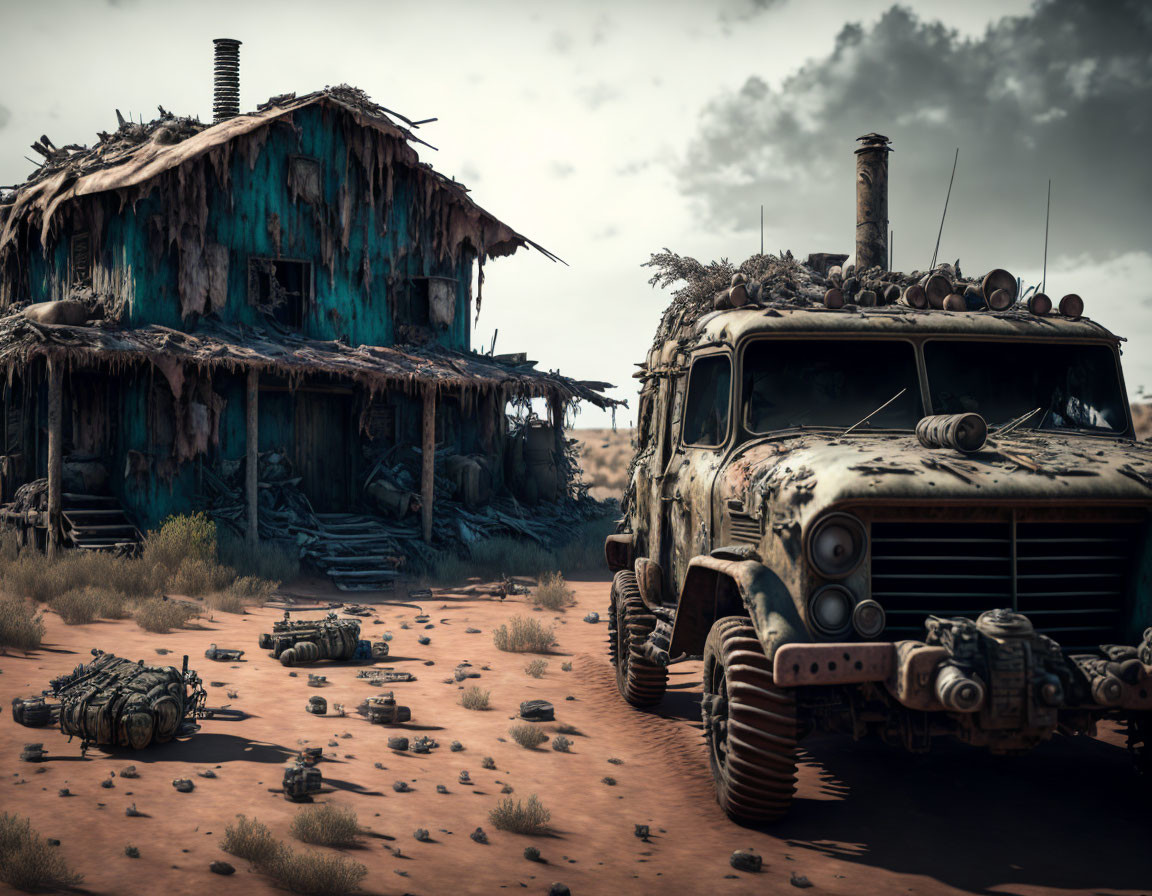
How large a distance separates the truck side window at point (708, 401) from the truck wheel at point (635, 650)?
1927 millimetres

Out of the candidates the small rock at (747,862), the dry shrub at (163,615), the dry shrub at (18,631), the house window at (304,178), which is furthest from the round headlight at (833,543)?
the house window at (304,178)

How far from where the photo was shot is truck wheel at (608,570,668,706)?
30.2ft

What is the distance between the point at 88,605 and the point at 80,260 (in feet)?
32.1

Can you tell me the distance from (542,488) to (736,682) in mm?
17602

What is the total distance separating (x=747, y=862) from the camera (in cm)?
575

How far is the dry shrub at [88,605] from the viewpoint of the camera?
12.9 metres

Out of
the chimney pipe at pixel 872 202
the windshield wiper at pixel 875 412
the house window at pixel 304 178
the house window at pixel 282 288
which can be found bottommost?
the windshield wiper at pixel 875 412

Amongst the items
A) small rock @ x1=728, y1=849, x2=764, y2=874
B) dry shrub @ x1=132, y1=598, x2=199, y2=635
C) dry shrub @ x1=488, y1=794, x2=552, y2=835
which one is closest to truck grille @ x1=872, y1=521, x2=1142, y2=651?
small rock @ x1=728, y1=849, x2=764, y2=874

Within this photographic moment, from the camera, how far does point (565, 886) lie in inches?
214

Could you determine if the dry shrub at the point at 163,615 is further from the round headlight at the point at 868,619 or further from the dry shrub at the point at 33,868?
the round headlight at the point at 868,619

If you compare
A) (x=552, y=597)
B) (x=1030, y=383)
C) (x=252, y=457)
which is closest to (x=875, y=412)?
(x=1030, y=383)

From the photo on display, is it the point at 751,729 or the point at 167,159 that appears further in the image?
the point at 167,159

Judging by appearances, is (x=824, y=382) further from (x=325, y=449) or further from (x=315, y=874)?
(x=325, y=449)

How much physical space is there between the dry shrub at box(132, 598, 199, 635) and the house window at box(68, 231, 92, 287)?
895 centimetres
